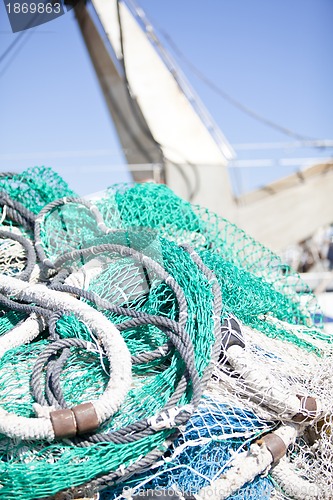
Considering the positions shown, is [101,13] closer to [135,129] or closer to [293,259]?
[135,129]

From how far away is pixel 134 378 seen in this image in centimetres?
129

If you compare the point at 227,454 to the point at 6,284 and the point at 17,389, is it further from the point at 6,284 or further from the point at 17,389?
the point at 6,284

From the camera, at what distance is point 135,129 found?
686 cm

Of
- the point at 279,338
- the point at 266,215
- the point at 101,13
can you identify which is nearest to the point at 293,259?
the point at 266,215

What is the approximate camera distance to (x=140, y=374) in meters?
1.31

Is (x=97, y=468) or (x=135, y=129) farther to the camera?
(x=135, y=129)

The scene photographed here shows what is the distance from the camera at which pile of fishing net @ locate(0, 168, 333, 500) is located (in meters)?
1.13

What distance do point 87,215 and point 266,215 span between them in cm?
541

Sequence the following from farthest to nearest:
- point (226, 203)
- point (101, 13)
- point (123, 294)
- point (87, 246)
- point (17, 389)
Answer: point (226, 203)
point (101, 13)
point (87, 246)
point (123, 294)
point (17, 389)

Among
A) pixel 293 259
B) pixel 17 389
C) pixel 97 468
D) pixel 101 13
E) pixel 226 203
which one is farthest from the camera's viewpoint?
pixel 293 259

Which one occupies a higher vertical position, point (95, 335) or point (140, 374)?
point (95, 335)

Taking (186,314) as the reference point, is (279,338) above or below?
below

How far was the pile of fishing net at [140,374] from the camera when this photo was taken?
1.13m

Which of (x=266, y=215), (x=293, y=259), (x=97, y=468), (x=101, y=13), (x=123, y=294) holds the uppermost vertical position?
(x=101, y=13)
